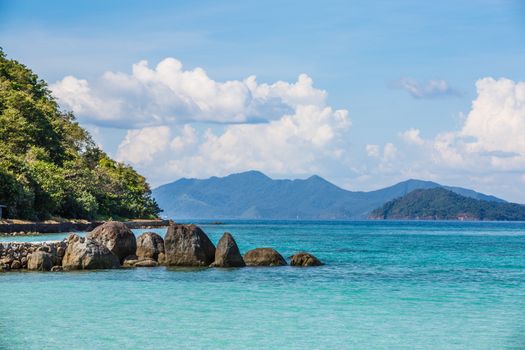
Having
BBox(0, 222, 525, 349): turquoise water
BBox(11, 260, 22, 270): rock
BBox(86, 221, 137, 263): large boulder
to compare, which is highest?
BBox(86, 221, 137, 263): large boulder

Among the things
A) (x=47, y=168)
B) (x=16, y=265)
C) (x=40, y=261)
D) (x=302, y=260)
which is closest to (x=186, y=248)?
(x=302, y=260)

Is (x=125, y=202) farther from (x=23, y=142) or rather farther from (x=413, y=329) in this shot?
(x=413, y=329)

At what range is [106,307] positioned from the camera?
2242 cm

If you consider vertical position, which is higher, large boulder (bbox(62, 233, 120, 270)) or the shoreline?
the shoreline

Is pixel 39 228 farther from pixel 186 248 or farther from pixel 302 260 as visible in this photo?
pixel 302 260

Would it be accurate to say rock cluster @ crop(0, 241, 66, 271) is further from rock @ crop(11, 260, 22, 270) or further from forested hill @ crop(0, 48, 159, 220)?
forested hill @ crop(0, 48, 159, 220)

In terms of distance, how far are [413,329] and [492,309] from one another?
515 cm

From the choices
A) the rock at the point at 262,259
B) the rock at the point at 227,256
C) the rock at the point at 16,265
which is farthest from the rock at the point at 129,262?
the rock at the point at 262,259

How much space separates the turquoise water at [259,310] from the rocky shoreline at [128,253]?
1.38m

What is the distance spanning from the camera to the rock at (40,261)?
108 feet

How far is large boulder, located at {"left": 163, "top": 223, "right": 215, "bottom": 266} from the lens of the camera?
117 feet

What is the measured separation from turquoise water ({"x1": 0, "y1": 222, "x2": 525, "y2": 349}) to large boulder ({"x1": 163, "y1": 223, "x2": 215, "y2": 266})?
1.48 m

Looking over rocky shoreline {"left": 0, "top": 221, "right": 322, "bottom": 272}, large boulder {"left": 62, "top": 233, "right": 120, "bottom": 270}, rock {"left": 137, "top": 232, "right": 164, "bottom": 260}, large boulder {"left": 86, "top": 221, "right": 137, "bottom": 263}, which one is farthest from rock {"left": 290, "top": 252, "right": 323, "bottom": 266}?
large boulder {"left": 62, "top": 233, "right": 120, "bottom": 270}

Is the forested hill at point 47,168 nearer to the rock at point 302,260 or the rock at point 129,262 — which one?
the rock at point 129,262
